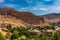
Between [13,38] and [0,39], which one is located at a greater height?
[0,39]

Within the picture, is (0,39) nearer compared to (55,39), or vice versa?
(0,39)

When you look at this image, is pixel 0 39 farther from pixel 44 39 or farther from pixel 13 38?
pixel 44 39

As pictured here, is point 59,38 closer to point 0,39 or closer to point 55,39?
point 55,39

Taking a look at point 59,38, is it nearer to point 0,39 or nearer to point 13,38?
point 13,38

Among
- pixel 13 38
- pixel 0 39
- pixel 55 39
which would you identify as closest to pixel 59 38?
pixel 55 39

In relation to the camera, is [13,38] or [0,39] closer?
[0,39]

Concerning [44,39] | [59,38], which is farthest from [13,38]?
[59,38]

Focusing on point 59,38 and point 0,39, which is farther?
point 59,38

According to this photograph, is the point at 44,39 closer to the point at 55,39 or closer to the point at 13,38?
the point at 55,39
